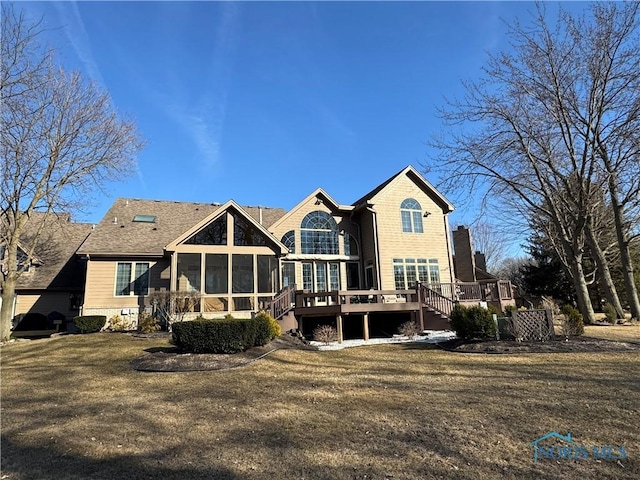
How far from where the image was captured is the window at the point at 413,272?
2097 centimetres

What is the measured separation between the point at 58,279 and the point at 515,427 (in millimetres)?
22377

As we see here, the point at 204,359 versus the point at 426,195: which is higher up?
the point at 426,195

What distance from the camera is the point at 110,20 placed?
1227 centimetres

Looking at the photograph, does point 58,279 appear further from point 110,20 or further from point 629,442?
point 629,442

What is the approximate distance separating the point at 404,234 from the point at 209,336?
14039 mm

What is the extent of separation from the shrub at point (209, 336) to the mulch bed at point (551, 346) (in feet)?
20.3

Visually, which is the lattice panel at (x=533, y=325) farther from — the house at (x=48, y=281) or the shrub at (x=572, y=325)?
the house at (x=48, y=281)

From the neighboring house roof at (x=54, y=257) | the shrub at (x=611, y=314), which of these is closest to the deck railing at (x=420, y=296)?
the shrub at (x=611, y=314)

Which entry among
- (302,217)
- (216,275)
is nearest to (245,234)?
(216,275)

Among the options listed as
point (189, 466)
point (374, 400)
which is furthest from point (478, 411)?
point (189, 466)

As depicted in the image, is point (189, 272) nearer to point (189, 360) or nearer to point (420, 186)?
point (189, 360)

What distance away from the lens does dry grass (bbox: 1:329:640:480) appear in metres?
4.10

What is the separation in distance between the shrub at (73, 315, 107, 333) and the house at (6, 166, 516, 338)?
3.09 ft

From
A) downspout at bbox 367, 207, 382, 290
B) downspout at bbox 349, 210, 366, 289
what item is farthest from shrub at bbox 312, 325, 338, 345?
downspout at bbox 349, 210, 366, 289
